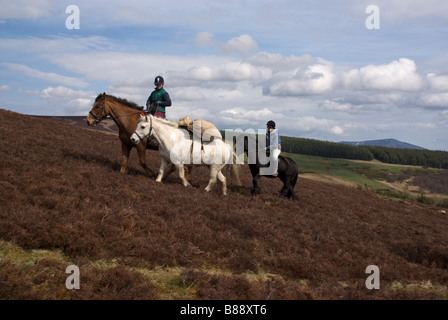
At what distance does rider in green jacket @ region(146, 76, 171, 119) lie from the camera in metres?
15.5

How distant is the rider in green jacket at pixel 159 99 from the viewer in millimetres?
15484

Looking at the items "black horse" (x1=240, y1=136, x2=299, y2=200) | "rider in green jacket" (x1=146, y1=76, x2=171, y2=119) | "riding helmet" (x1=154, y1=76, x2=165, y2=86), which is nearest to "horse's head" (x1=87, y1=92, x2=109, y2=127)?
"rider in green jacket" (x1=146, y1=76, x2=171, y2=119)

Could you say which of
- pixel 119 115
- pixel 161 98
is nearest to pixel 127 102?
pixel 119 115

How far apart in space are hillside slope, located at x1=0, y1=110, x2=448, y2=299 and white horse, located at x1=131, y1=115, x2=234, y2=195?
3.89 feet

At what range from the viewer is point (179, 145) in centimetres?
1459

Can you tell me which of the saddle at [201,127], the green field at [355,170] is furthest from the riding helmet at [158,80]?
the green field at [355,170]

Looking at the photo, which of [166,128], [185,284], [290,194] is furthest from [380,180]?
[185,284]

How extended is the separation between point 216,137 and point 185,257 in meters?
7.09

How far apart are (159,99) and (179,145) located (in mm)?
2441

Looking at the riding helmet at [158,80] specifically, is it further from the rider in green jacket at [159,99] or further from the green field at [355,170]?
the green field at [355,170]

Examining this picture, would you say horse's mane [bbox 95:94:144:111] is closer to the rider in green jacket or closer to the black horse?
the rider in green jacket

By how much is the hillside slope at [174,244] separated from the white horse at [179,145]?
1.19m
